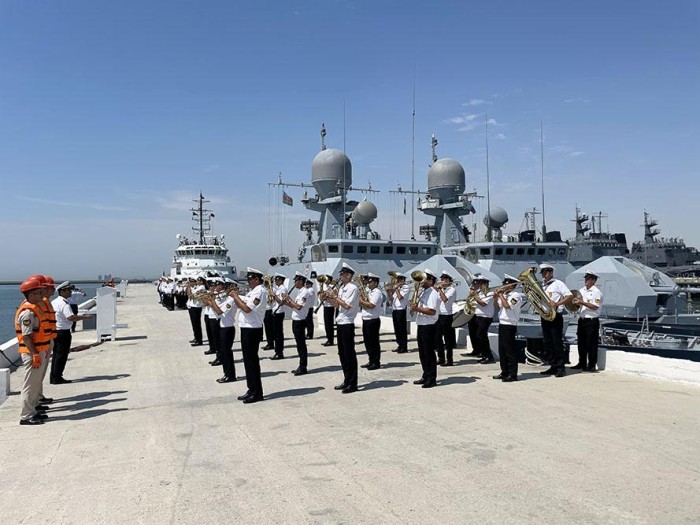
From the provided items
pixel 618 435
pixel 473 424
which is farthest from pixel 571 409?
pixel 473 424

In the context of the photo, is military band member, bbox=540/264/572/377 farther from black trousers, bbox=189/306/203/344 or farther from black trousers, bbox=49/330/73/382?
black trousers, bbox=189/306/203/344

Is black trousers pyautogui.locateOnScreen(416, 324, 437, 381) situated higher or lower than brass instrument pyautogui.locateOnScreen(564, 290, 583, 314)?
lower

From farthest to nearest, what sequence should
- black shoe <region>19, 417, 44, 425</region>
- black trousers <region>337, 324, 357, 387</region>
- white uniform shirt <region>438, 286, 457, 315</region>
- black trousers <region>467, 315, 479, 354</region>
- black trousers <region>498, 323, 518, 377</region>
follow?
black trousers <region>467, 315, 479, 354</region> < white uniform shirt <region>438, 286, 457, 315</region> < black trousers <region>498, 323, 518, 377</region> < black trousers <region>337, 324, 357, 387</region> < black shoe <region>19, 417, 44, 425</region>

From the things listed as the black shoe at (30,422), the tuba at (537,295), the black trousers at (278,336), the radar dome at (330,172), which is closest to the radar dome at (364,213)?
the radar dome at (330,172)

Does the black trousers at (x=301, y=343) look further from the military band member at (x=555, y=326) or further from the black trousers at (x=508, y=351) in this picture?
the military band member at (x=555, y=326)

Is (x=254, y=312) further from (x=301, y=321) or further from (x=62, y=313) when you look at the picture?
(x=62, y=313)

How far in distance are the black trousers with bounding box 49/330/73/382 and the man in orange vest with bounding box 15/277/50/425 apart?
2.45 meters

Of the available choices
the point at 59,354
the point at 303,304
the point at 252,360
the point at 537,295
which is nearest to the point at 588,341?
the point at 537,295

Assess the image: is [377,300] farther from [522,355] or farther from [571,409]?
[571,409]

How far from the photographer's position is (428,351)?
762 cm

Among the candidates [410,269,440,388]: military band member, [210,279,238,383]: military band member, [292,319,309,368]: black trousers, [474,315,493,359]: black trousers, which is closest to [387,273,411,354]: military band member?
[474,315,493,359]: black trousers

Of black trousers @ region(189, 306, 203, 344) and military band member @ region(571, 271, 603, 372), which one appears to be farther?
black trousers @ region(189, 306, 203, 344)

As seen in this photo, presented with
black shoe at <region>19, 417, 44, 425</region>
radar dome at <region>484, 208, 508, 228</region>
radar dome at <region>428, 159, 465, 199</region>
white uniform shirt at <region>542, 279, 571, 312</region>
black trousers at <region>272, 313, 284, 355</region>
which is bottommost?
black shoe at <region>19, 417, 44, 425</region>

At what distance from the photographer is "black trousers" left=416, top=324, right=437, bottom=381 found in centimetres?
759
